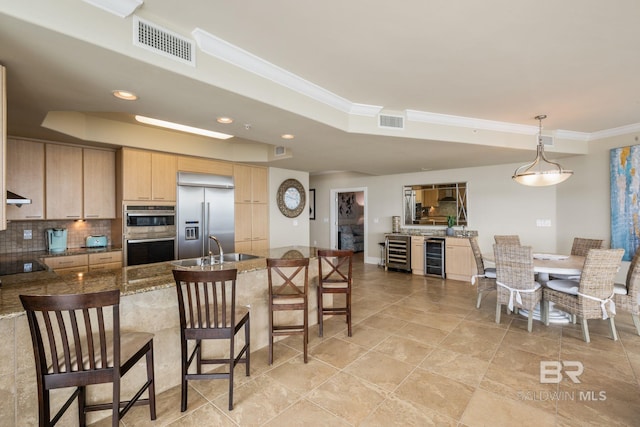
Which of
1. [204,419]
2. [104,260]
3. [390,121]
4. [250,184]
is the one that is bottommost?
[204,419]

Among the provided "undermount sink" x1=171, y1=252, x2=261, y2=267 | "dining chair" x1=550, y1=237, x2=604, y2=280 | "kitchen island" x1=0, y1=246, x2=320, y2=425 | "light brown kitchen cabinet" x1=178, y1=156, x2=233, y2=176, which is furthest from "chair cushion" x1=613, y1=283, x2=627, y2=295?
"light brown kitchen cabinet" x1=178, y1=156, x2=233, y2=176

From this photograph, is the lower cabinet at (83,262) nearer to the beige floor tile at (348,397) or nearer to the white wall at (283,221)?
the white wall at (283,221)

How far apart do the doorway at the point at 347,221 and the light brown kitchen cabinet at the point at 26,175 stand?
20.1 ft

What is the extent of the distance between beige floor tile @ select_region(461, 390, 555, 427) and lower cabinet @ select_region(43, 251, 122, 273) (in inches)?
166

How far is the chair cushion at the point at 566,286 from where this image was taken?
316cm

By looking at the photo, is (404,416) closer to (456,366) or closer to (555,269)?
(456,366)

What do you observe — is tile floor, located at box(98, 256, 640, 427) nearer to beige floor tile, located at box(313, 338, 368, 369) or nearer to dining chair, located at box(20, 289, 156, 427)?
beige floor tile, located at box(313, 338, 368, 369)

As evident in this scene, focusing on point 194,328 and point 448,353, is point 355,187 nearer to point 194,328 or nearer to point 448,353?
point 448,353

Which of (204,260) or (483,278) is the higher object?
(204,260)

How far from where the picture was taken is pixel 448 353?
2.79 metres

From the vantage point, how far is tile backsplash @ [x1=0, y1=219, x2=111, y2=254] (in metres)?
3.63

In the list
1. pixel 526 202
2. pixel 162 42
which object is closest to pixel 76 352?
pixel 162 42

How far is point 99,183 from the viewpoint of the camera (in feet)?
13.2

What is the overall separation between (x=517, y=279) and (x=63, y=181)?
18.8 ft
